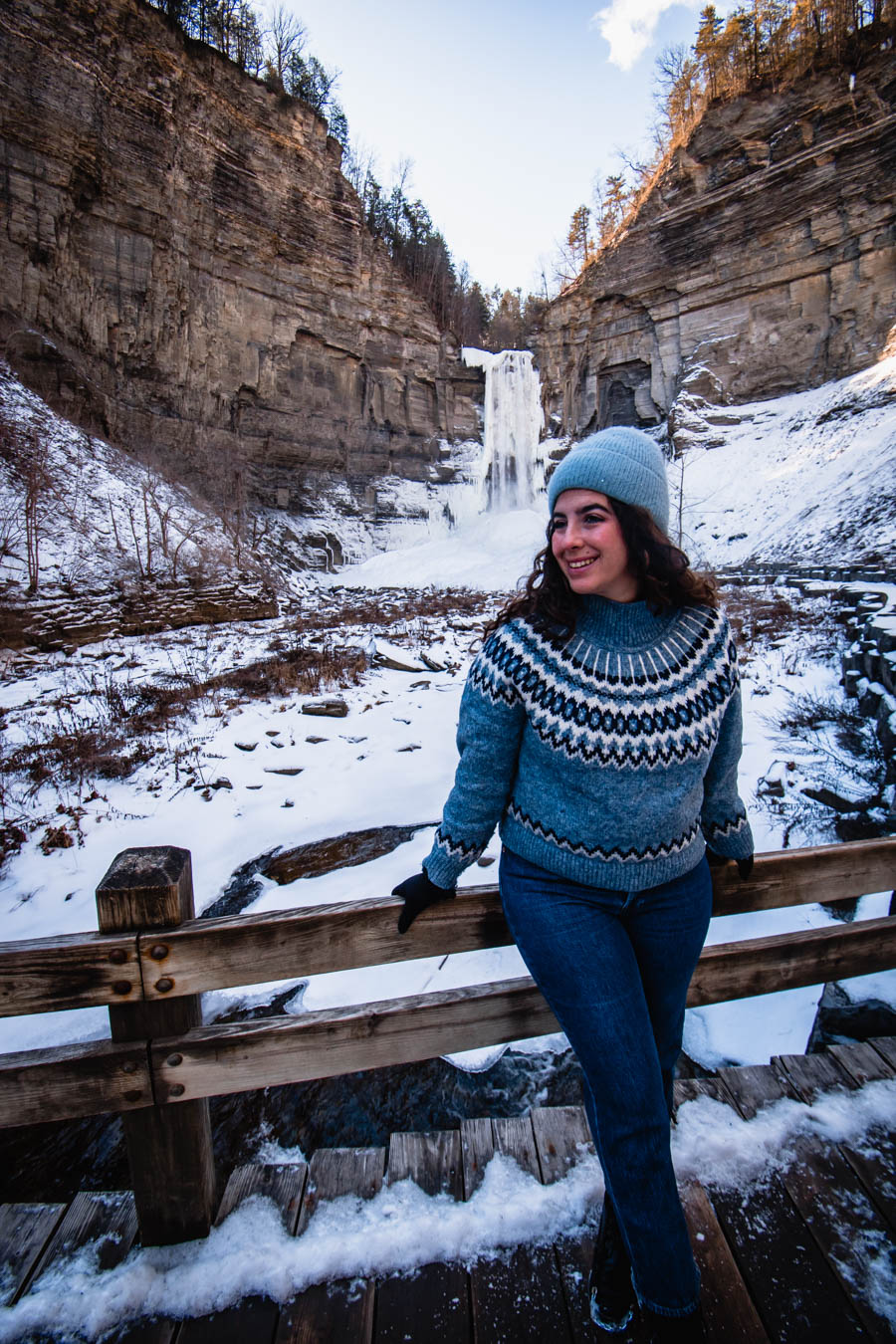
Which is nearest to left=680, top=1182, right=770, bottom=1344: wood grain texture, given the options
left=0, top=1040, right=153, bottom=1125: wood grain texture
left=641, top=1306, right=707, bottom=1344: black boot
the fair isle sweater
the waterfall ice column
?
left=641, top=1306, right=707, bottom=1344: black boot

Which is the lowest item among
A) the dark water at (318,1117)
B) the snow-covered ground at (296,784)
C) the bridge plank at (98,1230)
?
the dark water at (318,1117)

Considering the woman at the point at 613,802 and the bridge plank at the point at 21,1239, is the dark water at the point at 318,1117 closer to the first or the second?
the bridge plank at the point at 21,1239

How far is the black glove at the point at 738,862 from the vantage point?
1825 mm

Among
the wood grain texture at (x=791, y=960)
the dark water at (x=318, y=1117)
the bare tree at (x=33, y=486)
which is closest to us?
the wood grain texture at (x=791, y=960)

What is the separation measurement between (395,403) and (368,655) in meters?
22.3

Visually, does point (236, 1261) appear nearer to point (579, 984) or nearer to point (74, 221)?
Answer: point (579, 984)

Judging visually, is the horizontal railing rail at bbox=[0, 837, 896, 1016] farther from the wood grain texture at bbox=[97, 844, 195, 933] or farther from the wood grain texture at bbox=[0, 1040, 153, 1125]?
the wood grain texture at bbox=[0, 1040, 153, 1125]

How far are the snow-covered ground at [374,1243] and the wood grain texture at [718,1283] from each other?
11 cm

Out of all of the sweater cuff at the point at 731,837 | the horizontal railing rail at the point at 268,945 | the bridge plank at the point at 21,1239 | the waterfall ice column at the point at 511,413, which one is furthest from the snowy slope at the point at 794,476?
the bridge plank at the point at 21,1239

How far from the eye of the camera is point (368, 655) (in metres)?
10.3

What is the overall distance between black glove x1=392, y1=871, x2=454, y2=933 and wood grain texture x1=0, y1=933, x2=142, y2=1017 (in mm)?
682

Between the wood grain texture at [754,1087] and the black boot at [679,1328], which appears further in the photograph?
the wood grain texture at [754,1087]

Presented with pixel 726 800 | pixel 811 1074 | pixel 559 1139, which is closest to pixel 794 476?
pixel 811 1074

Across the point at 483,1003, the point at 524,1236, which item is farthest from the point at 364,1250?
the point at 483,1003
